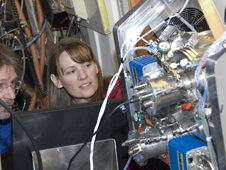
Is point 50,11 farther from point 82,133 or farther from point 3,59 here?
point 82,133

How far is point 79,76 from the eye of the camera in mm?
1358

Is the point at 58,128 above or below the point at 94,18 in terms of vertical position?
below

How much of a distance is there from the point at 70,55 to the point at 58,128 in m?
0.59

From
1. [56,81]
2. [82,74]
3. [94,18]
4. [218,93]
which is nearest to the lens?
[218,93]

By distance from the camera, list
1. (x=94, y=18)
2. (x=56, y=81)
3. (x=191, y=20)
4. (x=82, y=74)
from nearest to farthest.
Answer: (x=191, y=20) → (x=82, y=74) → (x=56, y=81) → (x=94, y=18)

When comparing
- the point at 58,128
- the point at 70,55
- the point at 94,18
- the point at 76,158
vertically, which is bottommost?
the point at 76,158

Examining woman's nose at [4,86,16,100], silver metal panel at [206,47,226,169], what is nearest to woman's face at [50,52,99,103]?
woman's nose at [4,86,16,100]

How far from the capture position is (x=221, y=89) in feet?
1.66

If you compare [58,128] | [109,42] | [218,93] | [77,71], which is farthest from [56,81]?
[218,93]

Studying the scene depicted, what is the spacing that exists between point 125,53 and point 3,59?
3.17ft

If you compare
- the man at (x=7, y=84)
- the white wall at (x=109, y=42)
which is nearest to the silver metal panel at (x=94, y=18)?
the white wall at (x=109, y=42)

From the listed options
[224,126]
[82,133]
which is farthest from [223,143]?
[82,133]

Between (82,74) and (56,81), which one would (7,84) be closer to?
(56,81)

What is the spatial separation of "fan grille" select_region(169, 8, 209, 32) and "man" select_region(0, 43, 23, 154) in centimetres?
95
